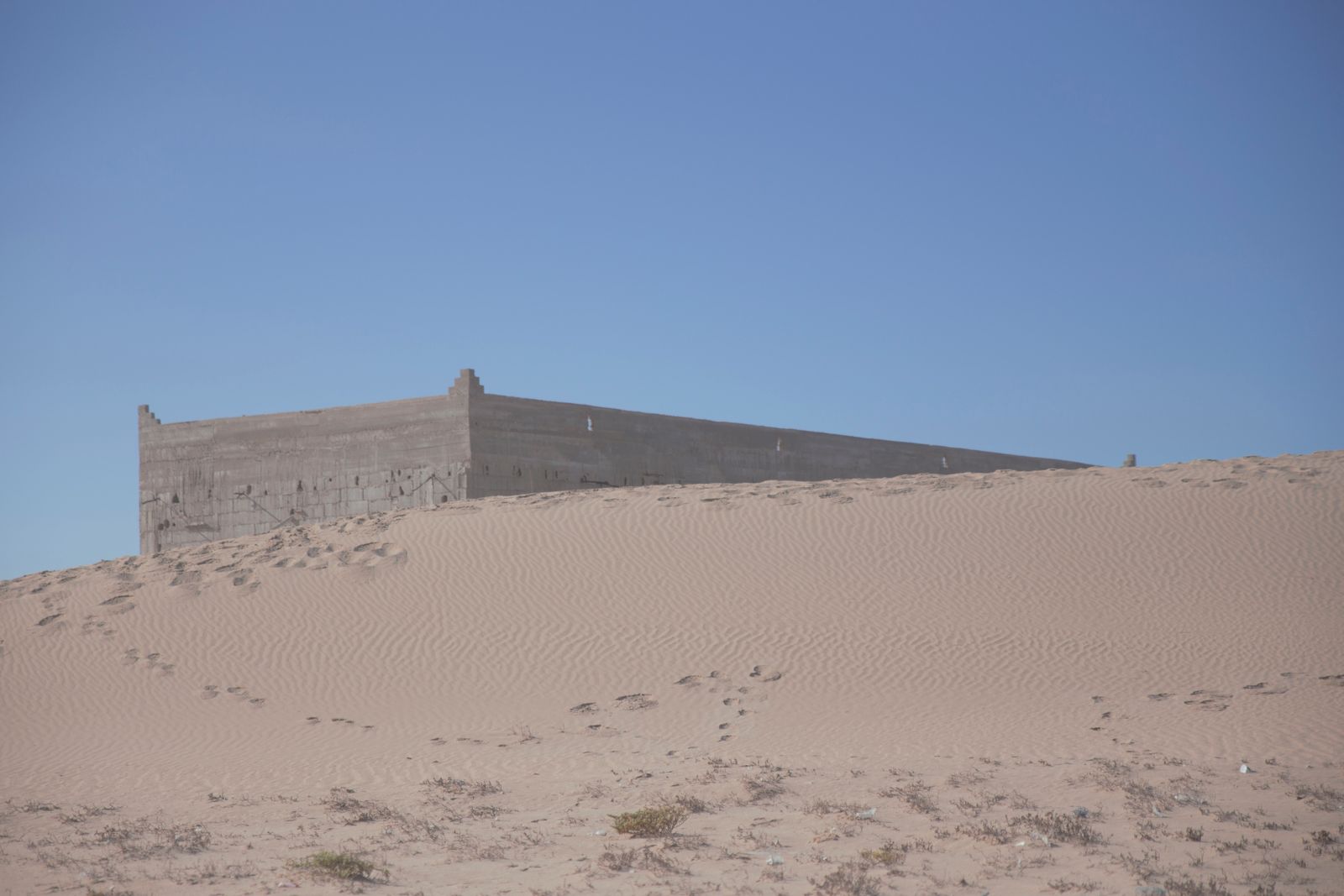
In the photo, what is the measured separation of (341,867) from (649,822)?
67.0 inches

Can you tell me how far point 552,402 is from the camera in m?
23.2

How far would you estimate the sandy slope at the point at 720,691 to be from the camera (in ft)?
21.8

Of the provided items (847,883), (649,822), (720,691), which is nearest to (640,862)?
(649,822)

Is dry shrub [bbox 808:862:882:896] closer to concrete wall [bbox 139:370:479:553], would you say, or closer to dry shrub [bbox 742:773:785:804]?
dry shrub [bbox 742:773:785:804]

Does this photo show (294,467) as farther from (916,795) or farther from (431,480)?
(916,795)

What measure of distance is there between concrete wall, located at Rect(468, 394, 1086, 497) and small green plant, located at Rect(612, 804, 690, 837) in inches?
601

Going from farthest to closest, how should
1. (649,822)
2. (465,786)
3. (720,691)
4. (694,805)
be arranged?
(720,691)
(465,786)
(694,805)
(649,822)

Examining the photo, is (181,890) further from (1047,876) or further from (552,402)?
(552,402)

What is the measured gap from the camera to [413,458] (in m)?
22.5

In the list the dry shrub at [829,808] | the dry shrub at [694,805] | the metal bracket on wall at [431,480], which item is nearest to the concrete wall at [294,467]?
the metal bracket on wall at [431,480]

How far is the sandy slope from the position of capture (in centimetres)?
664

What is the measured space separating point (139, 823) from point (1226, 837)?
21.6 ft

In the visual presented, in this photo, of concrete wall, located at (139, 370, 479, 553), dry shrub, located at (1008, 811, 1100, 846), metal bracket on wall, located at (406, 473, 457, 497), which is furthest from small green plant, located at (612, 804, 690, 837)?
metal bracket on wall, located at (406, 473, 457, 497)

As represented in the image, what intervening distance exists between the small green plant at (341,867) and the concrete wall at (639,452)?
15670mm
